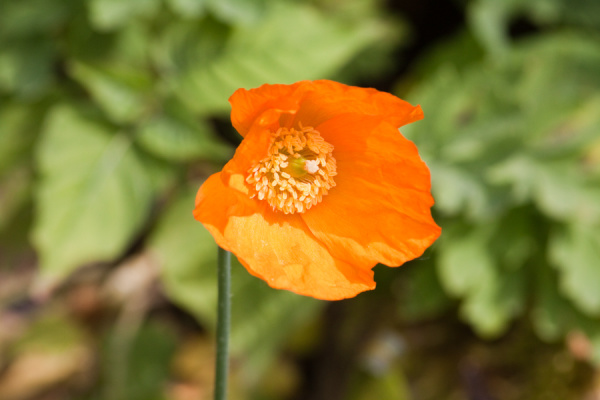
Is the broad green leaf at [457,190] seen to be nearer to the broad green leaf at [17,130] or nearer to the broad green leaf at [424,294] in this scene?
the broad green leaf at [424,294]

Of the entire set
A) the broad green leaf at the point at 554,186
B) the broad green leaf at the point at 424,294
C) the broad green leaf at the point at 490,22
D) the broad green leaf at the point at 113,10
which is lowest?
the broad green leaf at the point at 424,294

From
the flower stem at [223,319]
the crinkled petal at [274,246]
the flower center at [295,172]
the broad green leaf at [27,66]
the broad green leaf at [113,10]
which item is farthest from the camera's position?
the broad green leaf at [27,66]

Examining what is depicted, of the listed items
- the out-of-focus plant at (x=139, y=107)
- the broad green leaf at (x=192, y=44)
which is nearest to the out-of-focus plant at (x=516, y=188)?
the out-of-focus plant at (x=139, y=107)

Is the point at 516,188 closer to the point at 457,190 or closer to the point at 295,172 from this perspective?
the point at 457,190

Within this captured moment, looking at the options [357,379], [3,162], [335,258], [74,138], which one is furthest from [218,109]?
[357,379]

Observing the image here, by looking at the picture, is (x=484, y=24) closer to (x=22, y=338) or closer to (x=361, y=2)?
(x=361, y=2)

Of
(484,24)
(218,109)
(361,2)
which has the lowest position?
(218,109)
